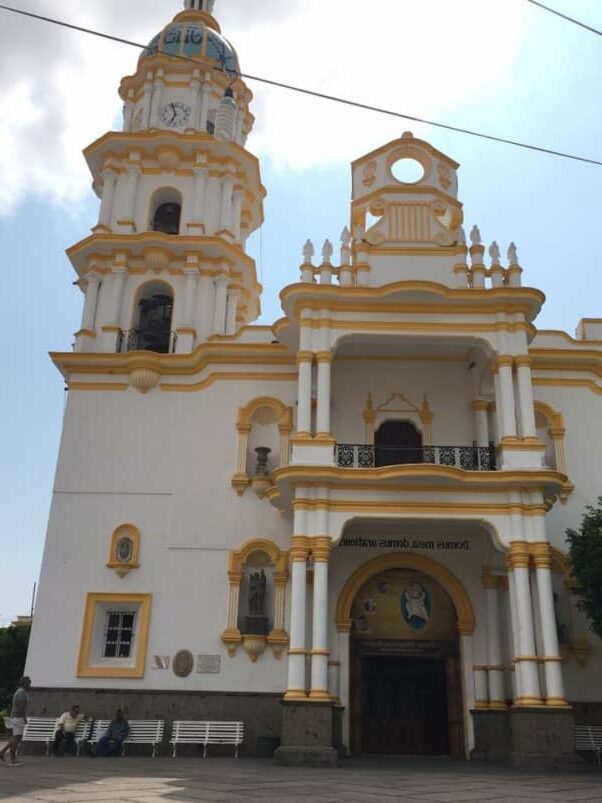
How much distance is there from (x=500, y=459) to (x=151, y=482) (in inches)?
315

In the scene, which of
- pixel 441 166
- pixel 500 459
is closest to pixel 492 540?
pixel 500 459

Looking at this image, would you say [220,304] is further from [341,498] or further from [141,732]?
[141,732]

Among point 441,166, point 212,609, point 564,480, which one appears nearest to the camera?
point 564,480

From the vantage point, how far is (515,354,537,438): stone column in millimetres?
16500

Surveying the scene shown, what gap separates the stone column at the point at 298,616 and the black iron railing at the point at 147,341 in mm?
6925

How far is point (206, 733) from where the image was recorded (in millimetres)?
16016

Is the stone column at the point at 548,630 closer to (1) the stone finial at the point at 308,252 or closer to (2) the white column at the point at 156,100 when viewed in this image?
(1) the stone finial at the point at 308,252

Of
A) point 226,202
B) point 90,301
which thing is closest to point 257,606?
point 90,301

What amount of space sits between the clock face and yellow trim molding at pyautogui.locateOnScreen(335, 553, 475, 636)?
14471 millimetres

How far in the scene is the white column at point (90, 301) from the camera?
804 inches

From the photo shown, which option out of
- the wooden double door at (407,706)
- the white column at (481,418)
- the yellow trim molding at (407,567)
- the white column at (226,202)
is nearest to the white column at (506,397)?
the white column at (481,418)

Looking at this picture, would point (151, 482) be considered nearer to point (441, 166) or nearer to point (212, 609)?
point (212, 609)

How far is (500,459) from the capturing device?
53.8 feet

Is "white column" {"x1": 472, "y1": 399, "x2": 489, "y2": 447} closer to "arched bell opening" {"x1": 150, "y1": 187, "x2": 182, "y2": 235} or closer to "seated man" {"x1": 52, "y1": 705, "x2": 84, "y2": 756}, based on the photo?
"arched bell opening" {"x1": 150, "y1": 187, "x2": 182, "y2": 235}
